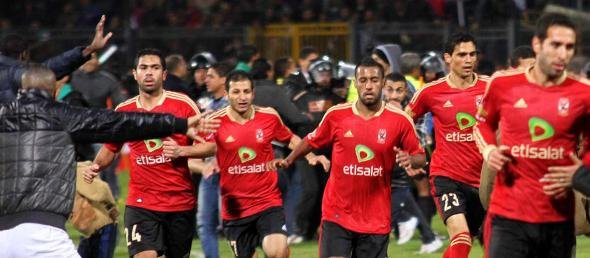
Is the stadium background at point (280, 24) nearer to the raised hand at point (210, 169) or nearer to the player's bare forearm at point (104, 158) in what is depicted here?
the raised hand at point (210, 169)

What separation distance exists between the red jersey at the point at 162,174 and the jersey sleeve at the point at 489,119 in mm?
3451

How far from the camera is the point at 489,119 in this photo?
952 cm

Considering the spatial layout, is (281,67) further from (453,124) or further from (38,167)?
(38,167)

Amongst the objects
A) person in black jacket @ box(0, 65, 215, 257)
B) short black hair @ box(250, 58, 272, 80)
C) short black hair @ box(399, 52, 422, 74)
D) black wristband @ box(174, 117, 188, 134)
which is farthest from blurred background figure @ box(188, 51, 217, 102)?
person in black jacket @ box(0, 65, 215, 257)

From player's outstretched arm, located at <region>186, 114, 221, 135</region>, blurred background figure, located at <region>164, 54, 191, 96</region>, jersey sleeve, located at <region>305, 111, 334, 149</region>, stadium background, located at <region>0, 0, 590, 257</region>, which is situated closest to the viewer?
player's outstretched arm, located at <region>186, 114, 221, 135</region>

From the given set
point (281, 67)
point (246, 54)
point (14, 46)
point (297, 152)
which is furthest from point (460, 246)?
point (246, 54)

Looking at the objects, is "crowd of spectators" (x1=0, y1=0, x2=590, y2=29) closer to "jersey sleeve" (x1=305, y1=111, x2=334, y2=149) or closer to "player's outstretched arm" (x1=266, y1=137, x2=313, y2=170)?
"player's outstretched arm" (x1=266, y1=137, x2=313, y2=170)

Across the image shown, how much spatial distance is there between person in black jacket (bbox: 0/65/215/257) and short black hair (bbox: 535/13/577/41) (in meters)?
2.67

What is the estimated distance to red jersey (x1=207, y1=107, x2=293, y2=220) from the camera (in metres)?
12.9

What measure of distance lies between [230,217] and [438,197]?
174cm

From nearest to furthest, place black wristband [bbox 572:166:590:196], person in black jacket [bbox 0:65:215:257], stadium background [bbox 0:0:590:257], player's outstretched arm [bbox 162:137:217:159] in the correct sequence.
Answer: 1. black wristband [bbox 572:166:590:196]
2. person in black jacket [bbox 0:65:215:257]
3. player's outstretched arm [bbox 162:137:217:159]
4. stadium background [bbox 0:0:590:257]

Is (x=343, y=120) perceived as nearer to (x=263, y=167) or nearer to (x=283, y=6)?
(x=263, y=167)

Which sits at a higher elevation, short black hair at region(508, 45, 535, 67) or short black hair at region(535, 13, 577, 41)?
short black hair at region(535, 13, 577, 41)

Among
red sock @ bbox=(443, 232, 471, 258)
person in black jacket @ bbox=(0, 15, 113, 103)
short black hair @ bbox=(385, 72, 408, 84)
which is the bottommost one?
red sock @ bbox=(443, 232, 471, 258)
